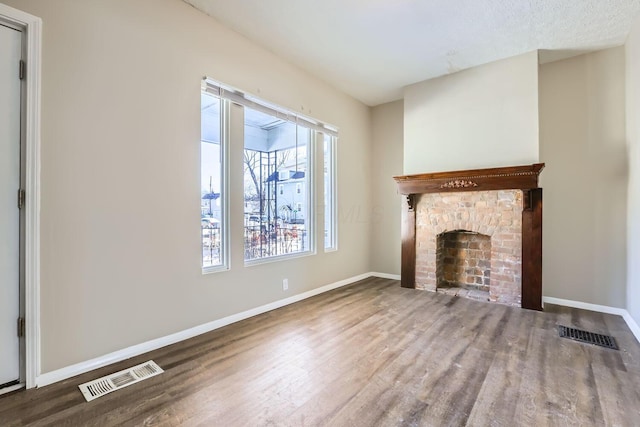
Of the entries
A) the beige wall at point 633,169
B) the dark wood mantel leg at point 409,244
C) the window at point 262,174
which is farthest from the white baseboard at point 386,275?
the beige wall at point 633,169

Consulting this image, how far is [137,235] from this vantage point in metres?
2.35

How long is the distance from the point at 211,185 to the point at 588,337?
12.0 ft

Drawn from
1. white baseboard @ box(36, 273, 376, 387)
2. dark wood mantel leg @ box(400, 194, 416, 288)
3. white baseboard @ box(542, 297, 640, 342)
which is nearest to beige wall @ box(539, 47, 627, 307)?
white baseboard @ box(542, 297, 640, 342)

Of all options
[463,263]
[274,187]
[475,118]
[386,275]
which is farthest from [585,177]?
[274,187]

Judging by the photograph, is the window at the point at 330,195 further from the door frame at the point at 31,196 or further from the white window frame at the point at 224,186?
the door frame at the point at 31,196

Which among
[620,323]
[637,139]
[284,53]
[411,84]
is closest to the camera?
[637,139]

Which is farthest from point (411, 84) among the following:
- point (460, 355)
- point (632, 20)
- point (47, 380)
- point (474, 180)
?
point (47, 380)

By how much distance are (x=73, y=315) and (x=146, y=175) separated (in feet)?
3.57

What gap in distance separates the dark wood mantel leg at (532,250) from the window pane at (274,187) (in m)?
2.57

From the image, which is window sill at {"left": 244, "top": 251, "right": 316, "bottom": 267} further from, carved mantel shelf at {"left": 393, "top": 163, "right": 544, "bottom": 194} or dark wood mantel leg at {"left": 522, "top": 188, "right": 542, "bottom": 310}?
dark wood mantel leg at {"left": 522, "top": 188, "right": 542, "bottom": 310}

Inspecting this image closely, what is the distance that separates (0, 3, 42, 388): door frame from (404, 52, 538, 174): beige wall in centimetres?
392

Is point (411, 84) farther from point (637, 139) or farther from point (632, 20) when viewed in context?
point (637, 139)

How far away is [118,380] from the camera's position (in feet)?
6.54

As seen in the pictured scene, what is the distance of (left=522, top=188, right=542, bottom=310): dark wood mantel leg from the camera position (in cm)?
340
